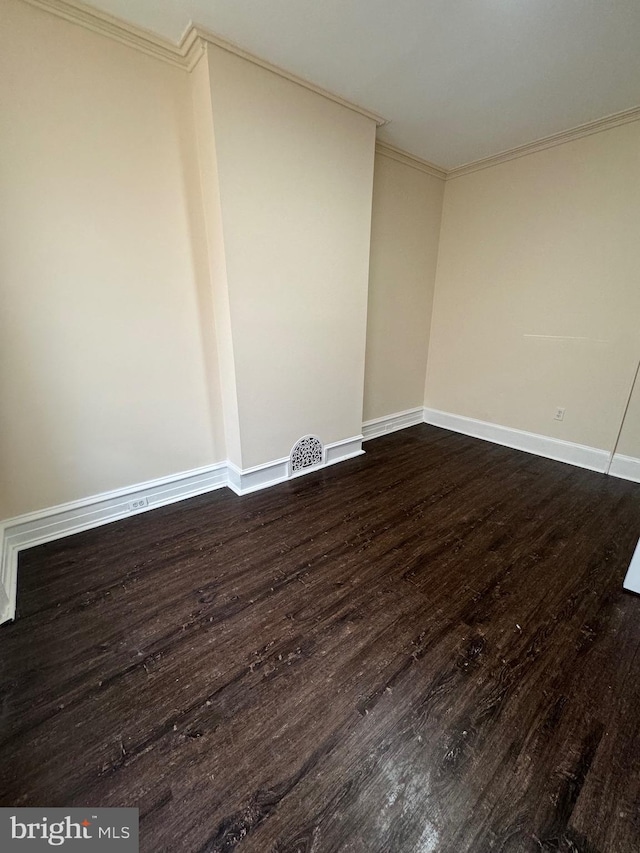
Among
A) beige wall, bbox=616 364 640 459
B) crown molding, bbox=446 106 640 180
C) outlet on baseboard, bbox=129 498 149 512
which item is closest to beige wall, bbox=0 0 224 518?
outlet on baseboard, bbox=129 498 149 512

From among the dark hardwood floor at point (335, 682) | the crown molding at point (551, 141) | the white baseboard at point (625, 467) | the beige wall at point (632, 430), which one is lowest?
the dark hardwood floor at point (335, 682)

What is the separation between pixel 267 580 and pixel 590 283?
3.28 metres

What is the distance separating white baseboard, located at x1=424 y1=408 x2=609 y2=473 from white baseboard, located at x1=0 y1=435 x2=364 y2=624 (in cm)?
154

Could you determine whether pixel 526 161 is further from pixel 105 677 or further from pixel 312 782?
pixel 105 677

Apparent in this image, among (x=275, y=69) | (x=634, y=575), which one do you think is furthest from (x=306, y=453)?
(x=275, y=69)

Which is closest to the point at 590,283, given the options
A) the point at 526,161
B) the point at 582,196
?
the point at 582,196

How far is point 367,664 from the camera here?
4.48ft

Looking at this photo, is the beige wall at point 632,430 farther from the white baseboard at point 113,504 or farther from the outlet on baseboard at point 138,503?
the outlet on baseboard at point 138,503

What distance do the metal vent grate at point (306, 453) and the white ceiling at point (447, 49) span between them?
2337 millimetres

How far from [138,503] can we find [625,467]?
3.76 meters

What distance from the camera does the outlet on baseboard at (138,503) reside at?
2.31 metres

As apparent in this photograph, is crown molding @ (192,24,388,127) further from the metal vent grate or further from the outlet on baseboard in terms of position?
the outlet on baseboard

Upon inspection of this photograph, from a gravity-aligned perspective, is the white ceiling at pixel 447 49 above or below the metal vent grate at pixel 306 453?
above

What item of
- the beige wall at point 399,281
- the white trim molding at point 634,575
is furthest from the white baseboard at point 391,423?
the white trim molding at point 634,575
